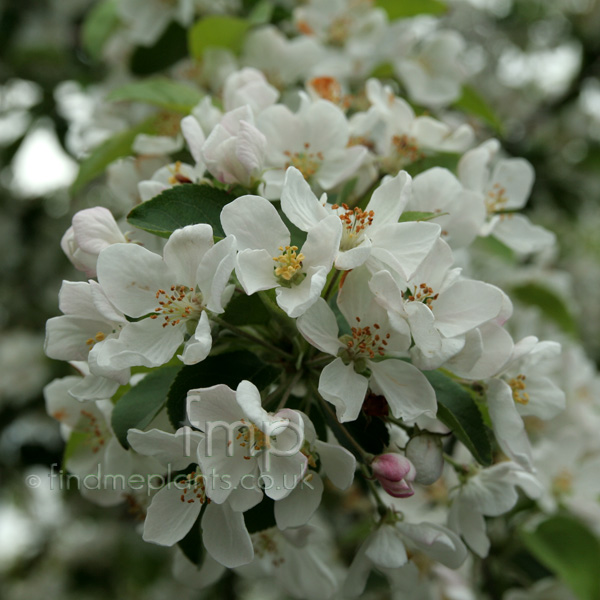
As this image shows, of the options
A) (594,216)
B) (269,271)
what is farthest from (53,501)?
(594,216)

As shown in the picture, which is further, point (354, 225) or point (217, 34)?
point (217, 34)

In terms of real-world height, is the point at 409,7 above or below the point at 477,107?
above

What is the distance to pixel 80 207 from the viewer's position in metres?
3.23

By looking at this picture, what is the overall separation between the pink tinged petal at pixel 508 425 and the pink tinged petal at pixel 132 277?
54 centimetres

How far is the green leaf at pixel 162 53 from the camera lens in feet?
6.18

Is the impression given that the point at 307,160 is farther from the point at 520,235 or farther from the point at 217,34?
the point at 217,34

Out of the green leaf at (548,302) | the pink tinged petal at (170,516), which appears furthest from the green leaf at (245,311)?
the green leaf at (548,302)

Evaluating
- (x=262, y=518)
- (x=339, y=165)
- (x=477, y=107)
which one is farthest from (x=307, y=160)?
(x=477, y=107)

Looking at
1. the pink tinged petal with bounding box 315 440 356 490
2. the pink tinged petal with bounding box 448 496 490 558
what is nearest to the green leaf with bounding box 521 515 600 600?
the pink tinged petal with bounding box 448 496 490 558

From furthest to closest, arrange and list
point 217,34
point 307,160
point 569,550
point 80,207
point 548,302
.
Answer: point 80,207 < point 548,302 < point 217,34 < point 569,550 < point 307,160

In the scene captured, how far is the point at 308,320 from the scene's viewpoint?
928 mm

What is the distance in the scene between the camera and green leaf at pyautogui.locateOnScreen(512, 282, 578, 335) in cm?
223

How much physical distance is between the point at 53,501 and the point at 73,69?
7.84 feet

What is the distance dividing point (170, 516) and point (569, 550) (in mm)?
1043
